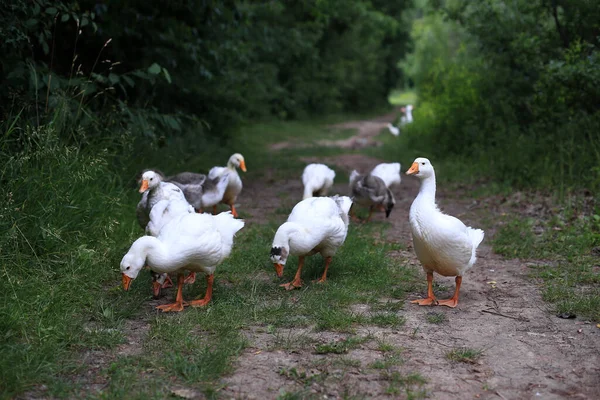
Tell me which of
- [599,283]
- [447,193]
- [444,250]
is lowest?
[447,193]

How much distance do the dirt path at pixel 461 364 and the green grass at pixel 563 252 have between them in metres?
0.22

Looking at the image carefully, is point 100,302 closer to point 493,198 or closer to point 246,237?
point 246,237

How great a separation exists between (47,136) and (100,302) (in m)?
1.99

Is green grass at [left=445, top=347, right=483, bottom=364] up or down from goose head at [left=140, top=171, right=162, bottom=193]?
down

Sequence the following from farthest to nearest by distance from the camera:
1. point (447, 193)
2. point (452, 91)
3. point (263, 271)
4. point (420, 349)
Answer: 1. point (452, 91)
2. point (447, 193)
3. point (263, 271)
4. point (420, 349)

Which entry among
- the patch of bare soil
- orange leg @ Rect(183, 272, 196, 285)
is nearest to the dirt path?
orange leg @ Rect(183, 272, 196, 285)

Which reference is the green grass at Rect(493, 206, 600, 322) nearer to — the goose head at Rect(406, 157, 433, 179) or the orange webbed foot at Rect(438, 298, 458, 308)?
the orange webbed foot at Rect(438, 298, 458, 308)

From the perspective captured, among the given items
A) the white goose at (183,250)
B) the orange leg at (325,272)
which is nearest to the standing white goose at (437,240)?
the orange leg at (325,272)

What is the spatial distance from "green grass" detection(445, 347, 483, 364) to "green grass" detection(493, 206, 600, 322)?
4.19ft

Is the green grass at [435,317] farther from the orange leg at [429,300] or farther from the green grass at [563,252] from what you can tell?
the green grass at [563,252]

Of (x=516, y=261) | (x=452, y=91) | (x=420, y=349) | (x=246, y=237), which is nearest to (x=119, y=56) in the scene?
(x=246, y=237)

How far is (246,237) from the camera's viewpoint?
7871 millimetres

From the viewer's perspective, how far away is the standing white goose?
5492mm

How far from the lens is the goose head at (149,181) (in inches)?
252
